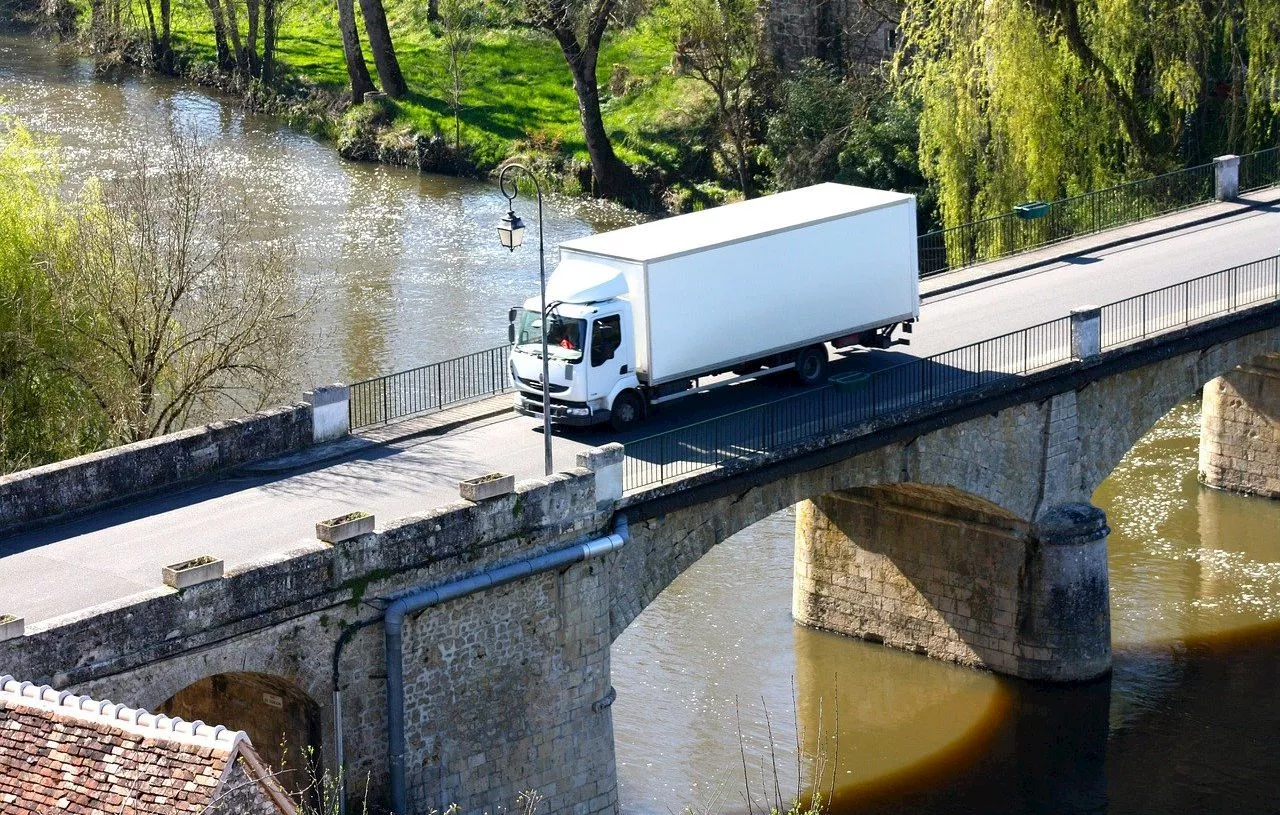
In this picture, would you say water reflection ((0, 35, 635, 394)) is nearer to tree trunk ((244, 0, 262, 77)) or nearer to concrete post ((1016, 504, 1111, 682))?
tree trunk ((244, 0, 262, 77))

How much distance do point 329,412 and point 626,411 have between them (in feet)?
13.3

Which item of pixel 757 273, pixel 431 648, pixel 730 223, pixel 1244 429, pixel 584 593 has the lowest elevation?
pixel 1244 429

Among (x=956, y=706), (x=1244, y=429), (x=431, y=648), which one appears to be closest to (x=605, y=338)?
(x=431, y=648)

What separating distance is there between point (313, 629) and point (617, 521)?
4521mm

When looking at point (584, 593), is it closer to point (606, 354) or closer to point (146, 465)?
point (606, 354)

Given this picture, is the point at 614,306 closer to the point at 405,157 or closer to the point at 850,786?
the point at 850,786

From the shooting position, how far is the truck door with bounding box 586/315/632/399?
2755 centimetres

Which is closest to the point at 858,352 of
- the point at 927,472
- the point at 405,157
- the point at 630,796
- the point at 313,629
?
→ the point at 927,472

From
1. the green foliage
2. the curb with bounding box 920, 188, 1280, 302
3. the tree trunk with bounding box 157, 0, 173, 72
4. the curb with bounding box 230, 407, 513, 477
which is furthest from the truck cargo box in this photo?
the tree trunk with bounding box 157, 0, 173, 72

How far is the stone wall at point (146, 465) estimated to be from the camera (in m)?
24.6

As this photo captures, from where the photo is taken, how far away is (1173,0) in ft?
150

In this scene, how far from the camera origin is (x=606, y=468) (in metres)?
25.0

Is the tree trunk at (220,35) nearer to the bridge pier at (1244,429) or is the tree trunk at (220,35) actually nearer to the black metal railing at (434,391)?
the black metal railing at (434,391)

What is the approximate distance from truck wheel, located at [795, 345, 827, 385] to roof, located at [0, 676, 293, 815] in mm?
16096
